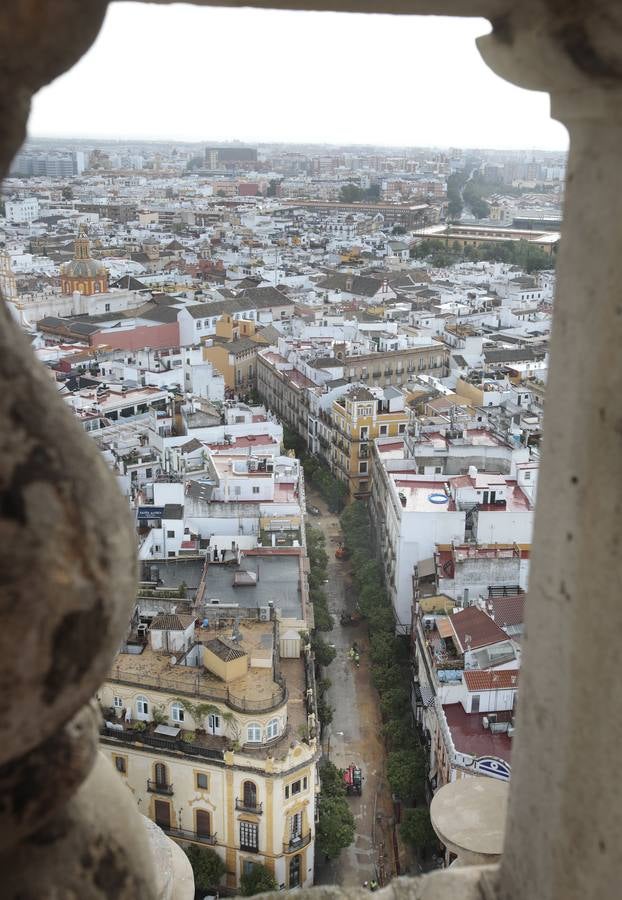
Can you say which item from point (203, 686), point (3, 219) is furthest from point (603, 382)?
point (3, 219)

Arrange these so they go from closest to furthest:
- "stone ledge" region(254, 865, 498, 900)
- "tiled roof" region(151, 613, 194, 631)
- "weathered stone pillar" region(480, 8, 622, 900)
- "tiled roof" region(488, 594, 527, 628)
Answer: "weathered stone pillar" region(480, 8, 622, 900) → "stone ledge" region(254, 865, 498, 900) → "tiled roof" region(151, 613, 194, 631) → "tiled roof" region(488, 594, 527, 628)

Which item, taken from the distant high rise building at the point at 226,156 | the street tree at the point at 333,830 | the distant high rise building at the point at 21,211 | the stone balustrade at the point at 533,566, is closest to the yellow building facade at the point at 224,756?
the street tree at the point at 333,830

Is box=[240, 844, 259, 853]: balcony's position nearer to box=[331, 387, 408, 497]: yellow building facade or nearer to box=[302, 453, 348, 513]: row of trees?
box=[302, 453, 348, 513]: row of trees

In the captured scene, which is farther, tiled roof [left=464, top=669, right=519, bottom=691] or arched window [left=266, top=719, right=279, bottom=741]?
tiled roof [left=464, top=669, right=519, bottom=691]

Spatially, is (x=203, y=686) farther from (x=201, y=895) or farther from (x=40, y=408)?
(x=40, y=408)

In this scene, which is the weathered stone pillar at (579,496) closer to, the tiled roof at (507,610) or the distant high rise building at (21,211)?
the tiled roof at (507,610)

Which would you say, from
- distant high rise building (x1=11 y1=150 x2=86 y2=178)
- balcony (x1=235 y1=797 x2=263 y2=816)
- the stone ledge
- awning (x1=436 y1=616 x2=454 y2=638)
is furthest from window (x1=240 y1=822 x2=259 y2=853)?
distant high rise building (x1=11 y1=150 x2=86 y2=178)
